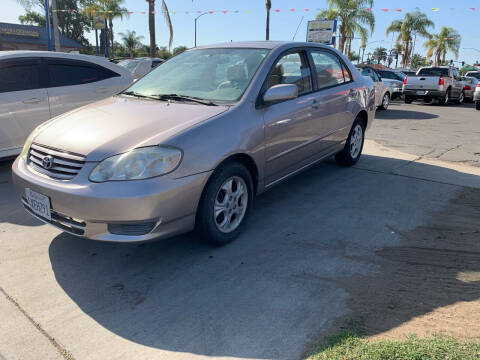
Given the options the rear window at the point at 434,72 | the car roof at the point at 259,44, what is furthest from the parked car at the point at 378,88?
the car roof at the point at 259,44

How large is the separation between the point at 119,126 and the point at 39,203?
82 centimetres

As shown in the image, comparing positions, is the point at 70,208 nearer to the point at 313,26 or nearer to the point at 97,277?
the point at 97,277

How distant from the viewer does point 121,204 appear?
2693 mm

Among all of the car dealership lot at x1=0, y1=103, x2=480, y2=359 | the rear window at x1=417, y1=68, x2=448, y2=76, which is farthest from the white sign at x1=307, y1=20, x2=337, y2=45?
the car dealership lot at x1=0, y1=103, x2=480, y2=359

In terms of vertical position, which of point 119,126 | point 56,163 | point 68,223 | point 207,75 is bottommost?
point 68,223

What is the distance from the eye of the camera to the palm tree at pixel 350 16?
27844mm

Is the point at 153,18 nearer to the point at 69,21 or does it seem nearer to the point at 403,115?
the point at 403,115

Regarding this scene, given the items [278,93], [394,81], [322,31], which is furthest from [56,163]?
[322,31]

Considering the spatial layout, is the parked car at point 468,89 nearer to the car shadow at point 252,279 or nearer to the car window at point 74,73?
the car shadow at point 252,279

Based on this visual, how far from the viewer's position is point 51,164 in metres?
3.00

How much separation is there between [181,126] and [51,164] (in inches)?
38.9

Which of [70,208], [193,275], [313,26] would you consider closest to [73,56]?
[70,208]

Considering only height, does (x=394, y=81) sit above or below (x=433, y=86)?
above

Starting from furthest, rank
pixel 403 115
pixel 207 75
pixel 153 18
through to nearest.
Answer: pixel 153 18 < pixel 403 115 < pixel 207 75
